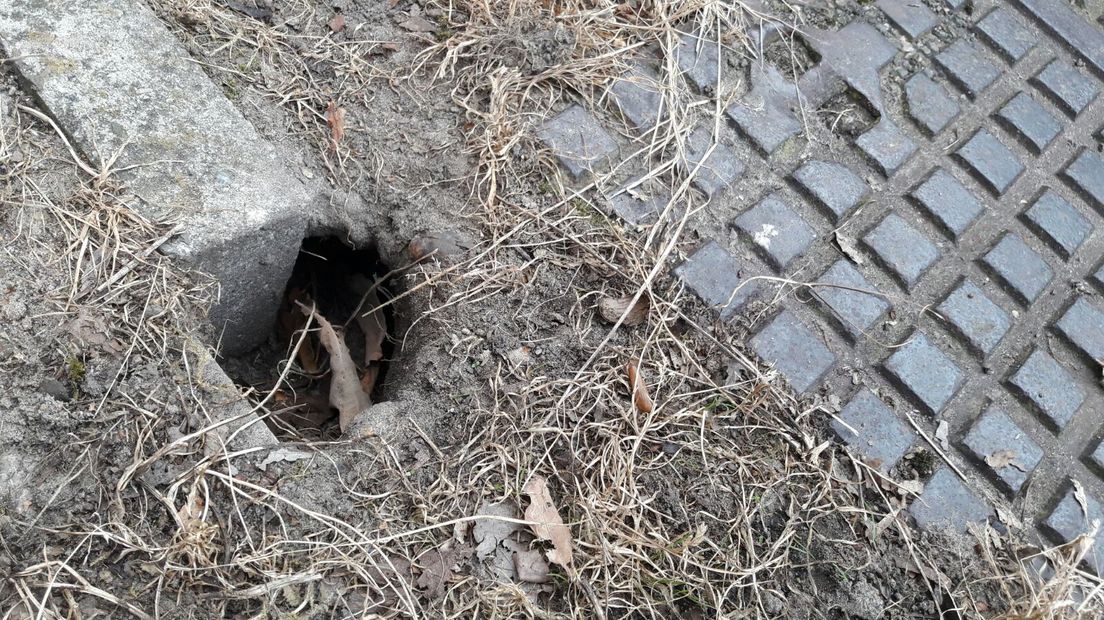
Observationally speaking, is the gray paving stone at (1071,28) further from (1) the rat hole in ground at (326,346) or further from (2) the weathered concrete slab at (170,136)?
(2) the weathered concrete slab at (170,136)

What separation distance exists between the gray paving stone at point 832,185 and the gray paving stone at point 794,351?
16.5 inches

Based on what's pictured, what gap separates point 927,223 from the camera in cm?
274

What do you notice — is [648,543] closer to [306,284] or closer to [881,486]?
[881,486]

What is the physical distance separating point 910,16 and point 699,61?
795 millimetres

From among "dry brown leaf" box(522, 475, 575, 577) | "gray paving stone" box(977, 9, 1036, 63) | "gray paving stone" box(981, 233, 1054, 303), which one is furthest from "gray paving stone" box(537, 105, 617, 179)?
"gray paving stone" box(977, 9, 1036, 63)

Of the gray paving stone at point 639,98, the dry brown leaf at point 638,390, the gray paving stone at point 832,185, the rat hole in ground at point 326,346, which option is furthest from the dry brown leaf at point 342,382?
the gray paving stone at point 832,185

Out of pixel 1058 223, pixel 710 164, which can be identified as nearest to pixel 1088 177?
pixel 1058 223

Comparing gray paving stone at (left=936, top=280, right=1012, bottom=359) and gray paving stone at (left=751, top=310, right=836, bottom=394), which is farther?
gray paving stone at (left=936, top=280, right=1012, bottom=359)

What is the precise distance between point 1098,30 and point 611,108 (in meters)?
1.81

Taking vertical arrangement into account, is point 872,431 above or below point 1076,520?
below

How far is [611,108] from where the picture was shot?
2762 mm

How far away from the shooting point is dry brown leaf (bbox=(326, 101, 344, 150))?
2566mm

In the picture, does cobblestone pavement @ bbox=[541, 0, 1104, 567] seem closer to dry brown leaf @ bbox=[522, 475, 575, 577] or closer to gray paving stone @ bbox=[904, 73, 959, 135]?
gray paving stone @ bbox=[904, 73, 959, 135]

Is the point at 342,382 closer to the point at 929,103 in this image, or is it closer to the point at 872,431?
the point at 872,431
